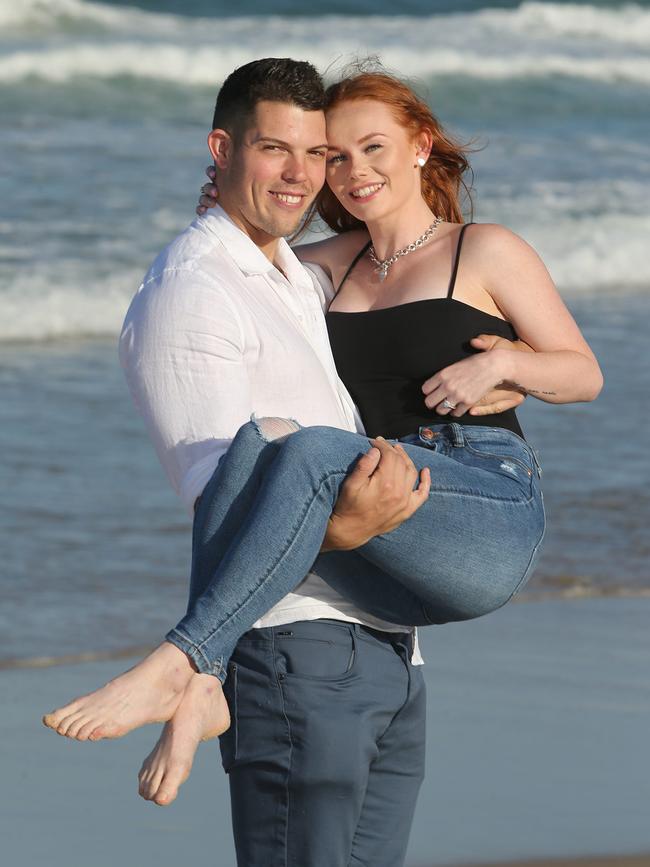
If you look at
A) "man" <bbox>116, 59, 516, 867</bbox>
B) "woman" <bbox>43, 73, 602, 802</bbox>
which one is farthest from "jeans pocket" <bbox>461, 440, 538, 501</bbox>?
"man" <bbox>116, 59, 516, 867</bbox>

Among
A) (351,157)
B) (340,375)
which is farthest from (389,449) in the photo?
(351,157)

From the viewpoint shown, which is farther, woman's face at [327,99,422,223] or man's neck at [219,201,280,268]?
woman's face at [327,99,422,223]

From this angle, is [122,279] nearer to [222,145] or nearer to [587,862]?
[587,862]

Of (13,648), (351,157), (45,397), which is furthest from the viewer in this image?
(45,397)

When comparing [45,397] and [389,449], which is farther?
[45,397]

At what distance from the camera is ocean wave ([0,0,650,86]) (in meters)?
17.1

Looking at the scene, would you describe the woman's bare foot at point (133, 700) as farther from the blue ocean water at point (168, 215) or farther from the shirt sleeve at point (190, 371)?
the blue ocean water at point (168, 215)

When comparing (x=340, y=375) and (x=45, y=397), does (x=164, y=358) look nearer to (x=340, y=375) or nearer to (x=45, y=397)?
(x=340, y=375)

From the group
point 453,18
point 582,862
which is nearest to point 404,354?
point 582,862

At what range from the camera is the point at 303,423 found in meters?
2.62

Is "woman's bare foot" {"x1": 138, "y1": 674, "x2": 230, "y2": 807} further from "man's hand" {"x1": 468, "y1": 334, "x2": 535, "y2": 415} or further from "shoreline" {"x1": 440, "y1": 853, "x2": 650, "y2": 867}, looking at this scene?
"shoreline" {"x1": 440, "y1": 853, "x2": 650, "y2": 867}

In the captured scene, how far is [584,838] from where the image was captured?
Result: 3.64 m

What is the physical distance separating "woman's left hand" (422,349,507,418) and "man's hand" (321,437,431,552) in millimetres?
462

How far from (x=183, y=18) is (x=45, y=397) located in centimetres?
1482
